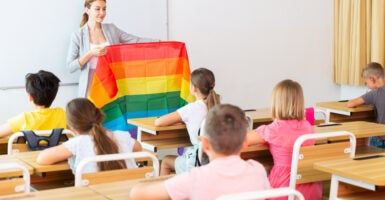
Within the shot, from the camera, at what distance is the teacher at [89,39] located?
20.6 ft

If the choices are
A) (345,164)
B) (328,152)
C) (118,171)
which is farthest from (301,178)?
(118,171)

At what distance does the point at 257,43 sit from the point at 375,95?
1966mm

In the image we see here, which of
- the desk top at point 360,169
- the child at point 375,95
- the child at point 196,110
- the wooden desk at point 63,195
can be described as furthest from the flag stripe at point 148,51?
the wooden desk at point 63,195

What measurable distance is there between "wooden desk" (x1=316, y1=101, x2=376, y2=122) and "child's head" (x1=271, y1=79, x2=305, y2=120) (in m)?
2.15

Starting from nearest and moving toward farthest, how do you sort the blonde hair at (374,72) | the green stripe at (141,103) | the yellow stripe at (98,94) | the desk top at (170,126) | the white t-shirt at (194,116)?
the white t-shirt at (194,116) < the desk top at (170,126) < the yellow stripe at (98,94) < the green stripe at (141,103) < the blonde hair at (374,72)

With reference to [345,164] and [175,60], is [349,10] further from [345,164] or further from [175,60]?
[345,164]

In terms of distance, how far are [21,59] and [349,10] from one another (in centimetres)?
382

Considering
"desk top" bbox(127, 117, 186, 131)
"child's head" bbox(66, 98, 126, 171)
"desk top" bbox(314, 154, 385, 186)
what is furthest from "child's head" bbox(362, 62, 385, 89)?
"child's head" bbox(66, 98, 126, 171)

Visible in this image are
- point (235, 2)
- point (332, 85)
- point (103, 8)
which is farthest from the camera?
point (332, 85)

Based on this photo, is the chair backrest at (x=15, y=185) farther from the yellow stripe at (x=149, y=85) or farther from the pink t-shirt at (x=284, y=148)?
the yellow stripe at (x=149, y=85)

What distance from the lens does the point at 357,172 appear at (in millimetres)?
3215

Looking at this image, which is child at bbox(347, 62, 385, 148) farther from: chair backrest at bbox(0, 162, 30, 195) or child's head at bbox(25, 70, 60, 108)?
chair backrest at bbox(0, 162, 30, 195)

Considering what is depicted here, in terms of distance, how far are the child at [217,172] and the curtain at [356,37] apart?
5.44 meters

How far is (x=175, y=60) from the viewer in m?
6.32
